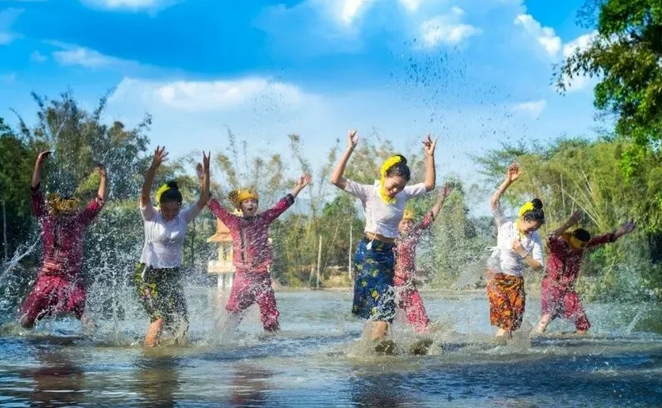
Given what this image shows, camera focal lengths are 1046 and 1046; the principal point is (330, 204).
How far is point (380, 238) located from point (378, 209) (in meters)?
0.25

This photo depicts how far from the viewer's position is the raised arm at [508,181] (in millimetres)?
10125

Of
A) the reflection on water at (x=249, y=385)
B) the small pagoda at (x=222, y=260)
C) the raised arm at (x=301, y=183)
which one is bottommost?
the reflection on water at (x=249, y=385)

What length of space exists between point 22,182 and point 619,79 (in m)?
26.2

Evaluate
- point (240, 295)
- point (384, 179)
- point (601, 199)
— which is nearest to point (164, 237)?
point (240, 295)

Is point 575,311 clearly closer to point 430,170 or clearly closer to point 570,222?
point 570,222

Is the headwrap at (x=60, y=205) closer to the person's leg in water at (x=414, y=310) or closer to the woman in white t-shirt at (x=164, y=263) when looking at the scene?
the woman in white t-shirt at (x=164, y=263)

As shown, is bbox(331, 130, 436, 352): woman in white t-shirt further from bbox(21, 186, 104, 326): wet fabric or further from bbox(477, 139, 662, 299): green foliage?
bbox(477, 139, 662, 299): green foliage

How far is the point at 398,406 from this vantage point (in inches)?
222

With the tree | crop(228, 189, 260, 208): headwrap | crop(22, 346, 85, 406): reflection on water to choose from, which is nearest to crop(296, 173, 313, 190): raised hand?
crop(228, 189, 260, 208): headwrap

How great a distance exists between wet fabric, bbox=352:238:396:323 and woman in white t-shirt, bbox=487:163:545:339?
2165 mm

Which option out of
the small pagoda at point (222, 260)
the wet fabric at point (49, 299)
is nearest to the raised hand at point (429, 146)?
the wet fabric at point (49, 299)

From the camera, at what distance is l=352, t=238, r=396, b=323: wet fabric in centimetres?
864

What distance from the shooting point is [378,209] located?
8641 millimetres

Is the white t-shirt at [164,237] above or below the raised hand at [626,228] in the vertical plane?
below
